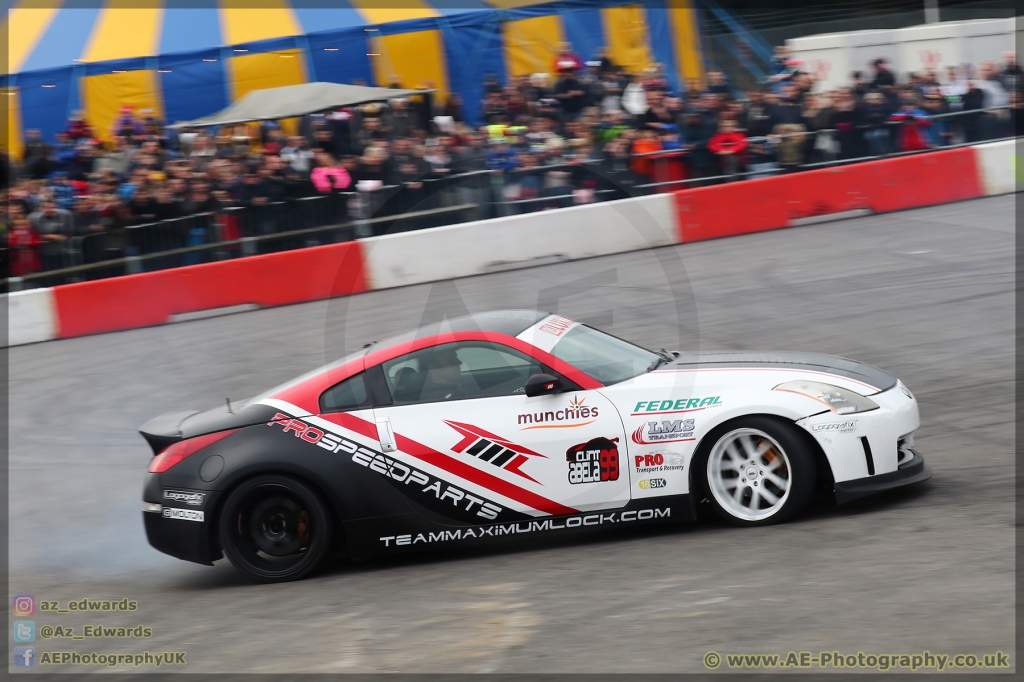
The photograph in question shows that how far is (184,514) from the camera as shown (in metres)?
6.26

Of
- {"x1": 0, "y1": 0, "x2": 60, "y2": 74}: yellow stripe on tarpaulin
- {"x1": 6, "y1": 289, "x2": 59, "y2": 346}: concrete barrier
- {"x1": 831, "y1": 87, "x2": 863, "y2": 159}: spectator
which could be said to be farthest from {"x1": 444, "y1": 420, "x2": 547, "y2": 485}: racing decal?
{"x1": 0, "y1": 0, "x2": 60, "y2": 74}: yellow stripe on tarpaulin

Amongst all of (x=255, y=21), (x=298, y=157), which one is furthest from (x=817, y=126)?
(x=255, y=21)

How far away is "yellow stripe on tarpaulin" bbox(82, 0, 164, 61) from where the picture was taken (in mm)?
19391

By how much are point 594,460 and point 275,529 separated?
1938mm

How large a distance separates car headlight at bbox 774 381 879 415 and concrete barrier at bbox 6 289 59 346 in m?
12.1

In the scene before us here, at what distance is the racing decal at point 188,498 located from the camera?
6.21 m

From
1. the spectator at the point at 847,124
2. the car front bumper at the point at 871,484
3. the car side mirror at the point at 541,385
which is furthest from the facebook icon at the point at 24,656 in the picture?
the spectator at the point at 847,124

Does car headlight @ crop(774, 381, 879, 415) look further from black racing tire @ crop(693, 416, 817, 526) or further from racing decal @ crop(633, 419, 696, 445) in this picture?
racing decal @ crop(633, 419, 696, 445)

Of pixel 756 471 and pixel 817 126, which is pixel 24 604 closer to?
pixel 756 471

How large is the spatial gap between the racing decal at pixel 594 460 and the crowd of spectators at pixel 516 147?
9969 mm

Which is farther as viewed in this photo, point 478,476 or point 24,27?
point 24,27

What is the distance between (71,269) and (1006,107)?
14117 millimetres

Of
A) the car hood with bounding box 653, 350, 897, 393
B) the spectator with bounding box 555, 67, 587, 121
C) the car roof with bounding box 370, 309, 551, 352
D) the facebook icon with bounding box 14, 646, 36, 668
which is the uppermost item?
the spectator with bounding box 555, 67, 587, 121

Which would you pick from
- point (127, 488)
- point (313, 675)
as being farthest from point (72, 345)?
point (313, 675)
